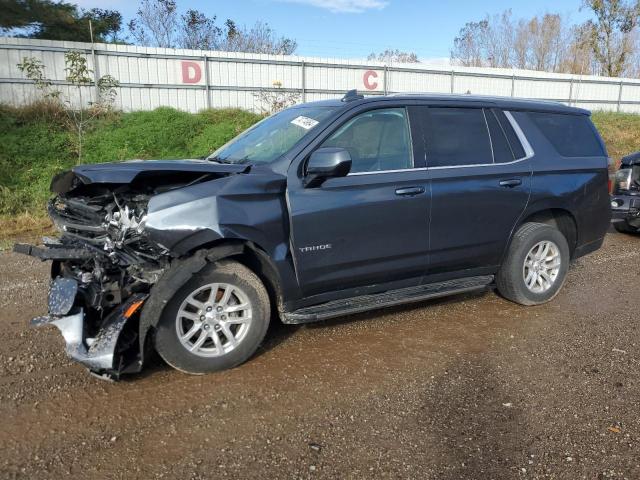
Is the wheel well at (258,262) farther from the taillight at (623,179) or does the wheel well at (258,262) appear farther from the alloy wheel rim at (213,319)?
the taillight at (623,179)

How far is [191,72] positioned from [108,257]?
42.6 ft

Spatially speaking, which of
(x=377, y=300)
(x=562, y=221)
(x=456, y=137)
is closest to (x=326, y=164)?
(x=377, y=300)

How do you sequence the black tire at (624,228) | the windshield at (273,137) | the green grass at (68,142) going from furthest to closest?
the green grass at (68,142) < the black tire at (624,228) < the windshield at (273,137)

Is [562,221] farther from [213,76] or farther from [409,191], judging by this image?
[213,76]

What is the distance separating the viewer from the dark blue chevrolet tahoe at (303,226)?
336 centimetres

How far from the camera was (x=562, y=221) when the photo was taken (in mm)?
5148

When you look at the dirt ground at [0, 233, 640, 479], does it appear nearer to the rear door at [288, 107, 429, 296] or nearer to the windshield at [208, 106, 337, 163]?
the rear door at [288, 107, 429, 296]

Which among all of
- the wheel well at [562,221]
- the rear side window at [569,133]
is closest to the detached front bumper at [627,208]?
the rear side window at [569,133]

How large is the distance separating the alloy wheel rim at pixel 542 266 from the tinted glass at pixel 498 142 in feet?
2.93

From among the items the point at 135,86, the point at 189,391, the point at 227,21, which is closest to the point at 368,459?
the point at 189,391

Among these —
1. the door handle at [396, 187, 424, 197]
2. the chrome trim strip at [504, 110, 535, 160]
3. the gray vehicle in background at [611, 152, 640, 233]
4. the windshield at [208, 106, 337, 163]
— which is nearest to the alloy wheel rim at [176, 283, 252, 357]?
the windshield at [208, 106, 337, 163]

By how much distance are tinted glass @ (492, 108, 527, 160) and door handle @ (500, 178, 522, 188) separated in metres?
0.22

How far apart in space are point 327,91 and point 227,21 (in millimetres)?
8303

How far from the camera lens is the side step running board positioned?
3.81 meters
